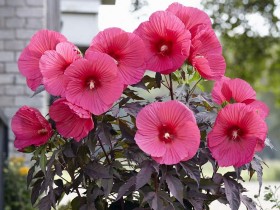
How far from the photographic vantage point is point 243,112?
1.63 metres

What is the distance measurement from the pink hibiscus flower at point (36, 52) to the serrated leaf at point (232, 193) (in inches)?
20.5

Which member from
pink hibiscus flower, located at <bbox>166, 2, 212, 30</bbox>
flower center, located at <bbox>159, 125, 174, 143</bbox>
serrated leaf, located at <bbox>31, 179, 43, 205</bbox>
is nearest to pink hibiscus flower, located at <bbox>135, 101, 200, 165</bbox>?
flower center, located at <bbox>159, 125, 174, 143</bbox>

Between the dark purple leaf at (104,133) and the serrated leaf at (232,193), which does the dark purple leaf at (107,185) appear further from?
the serrated leaf at (232,193)

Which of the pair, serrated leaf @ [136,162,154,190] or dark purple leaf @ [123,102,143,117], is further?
dark purple leaf @ [123,102,143,117]

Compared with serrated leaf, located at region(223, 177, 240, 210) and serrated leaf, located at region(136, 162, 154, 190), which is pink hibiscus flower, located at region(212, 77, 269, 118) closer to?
serrated leaf, located at region(223, 177, 240, 210)

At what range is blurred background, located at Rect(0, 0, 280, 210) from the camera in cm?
532

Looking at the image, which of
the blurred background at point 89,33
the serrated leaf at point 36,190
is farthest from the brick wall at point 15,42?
the serrated leaf at point 36,190

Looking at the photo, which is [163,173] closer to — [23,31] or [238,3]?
[23,31]

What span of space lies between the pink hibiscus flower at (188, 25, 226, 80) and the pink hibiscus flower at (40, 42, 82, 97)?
0.92 feet

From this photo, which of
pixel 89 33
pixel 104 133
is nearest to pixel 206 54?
pixel 104 133

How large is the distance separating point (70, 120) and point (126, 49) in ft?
0.70

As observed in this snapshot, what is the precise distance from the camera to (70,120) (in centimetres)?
161

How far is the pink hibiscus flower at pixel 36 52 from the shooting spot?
174 centimetres

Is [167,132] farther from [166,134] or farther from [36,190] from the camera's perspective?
[36,190]
